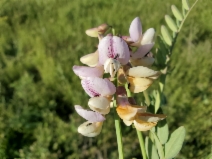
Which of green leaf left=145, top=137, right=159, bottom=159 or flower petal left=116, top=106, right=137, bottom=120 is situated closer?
flower petal left=116, top=106, right=137, bottom=120

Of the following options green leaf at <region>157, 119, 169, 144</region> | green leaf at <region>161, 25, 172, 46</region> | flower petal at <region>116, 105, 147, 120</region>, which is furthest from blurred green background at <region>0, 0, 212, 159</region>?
flower petal at <region>116, 105, 147, 120</region>

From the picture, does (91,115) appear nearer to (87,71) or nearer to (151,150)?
(87,71)

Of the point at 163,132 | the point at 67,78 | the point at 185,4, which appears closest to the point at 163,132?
the point at 163,132

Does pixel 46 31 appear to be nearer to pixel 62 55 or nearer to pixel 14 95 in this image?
pixel 62 55

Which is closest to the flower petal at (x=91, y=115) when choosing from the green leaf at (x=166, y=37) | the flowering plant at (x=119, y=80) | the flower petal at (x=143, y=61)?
the flowering plant at (x=119, y=80)

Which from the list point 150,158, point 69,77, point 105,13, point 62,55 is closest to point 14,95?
point 69,77

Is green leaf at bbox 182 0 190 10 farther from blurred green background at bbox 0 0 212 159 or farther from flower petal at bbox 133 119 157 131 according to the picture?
flower petal at bbox 133 119 157 131
